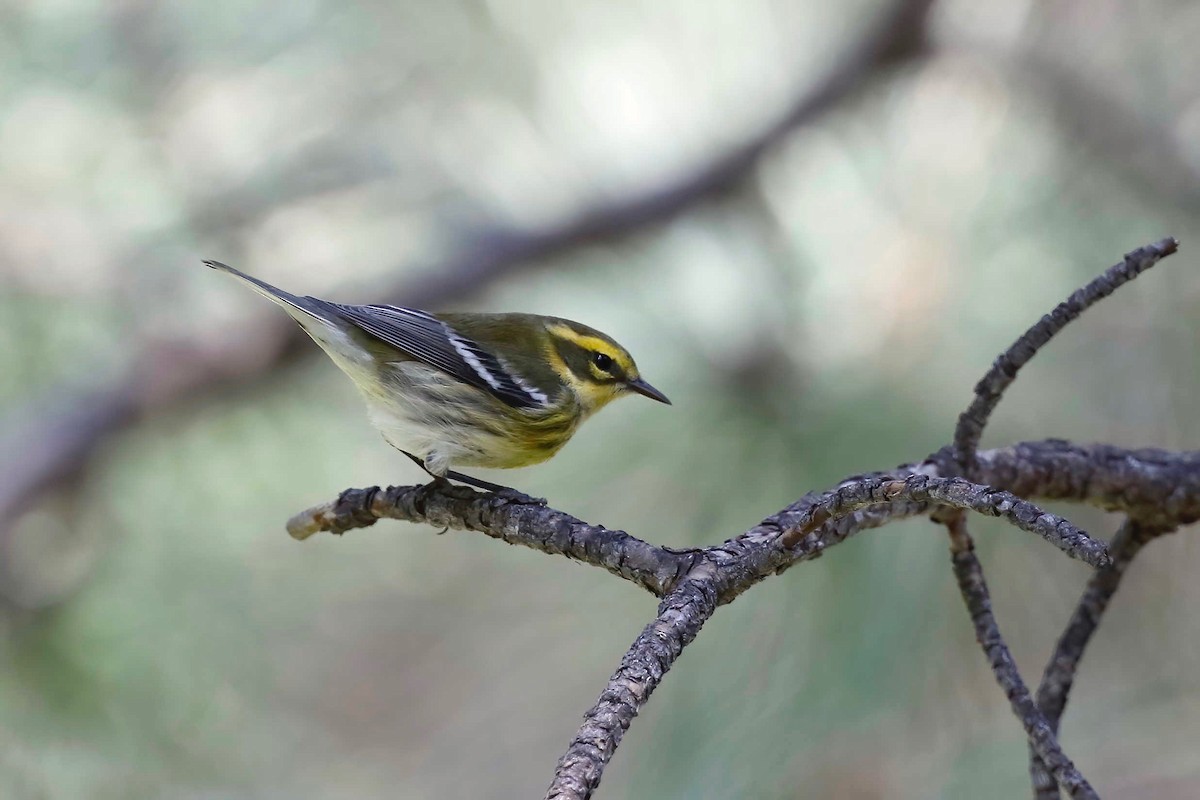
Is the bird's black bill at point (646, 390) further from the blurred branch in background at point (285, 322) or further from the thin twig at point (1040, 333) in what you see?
the thin twig at point (1040, 333)

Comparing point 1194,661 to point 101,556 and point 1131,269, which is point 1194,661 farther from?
point 101,556

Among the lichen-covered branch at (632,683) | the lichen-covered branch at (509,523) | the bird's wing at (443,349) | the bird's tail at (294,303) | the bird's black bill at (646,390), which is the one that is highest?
the bird's black bill at (646,390)

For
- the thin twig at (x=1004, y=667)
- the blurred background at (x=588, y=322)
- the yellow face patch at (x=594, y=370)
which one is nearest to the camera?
the thin twig at (x=1004, y=667)

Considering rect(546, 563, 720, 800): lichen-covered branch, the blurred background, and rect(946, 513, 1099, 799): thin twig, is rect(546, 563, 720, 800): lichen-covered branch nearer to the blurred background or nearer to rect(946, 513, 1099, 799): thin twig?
rect(946, 513, 1099, 799): thin twig

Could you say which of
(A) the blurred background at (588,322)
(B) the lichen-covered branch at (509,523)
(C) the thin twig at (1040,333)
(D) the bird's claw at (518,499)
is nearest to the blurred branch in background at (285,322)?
(A) the blurred background at (588,322)

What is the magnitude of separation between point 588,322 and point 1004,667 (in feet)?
3.99

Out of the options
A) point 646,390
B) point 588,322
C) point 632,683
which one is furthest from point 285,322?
point 632,683

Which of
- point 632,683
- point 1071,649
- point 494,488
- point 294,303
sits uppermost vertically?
point 294,303

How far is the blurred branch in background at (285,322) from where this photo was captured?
164 cm

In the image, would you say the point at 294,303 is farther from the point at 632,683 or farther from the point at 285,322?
the point at 632,683

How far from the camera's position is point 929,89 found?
5.81ft

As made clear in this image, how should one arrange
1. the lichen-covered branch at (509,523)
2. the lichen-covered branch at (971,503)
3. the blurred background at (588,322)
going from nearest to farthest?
1. the lichen-covered branch at (971,503)
2. the lichen-covered branch at (509,523)
3. the blurred background at (588,322)

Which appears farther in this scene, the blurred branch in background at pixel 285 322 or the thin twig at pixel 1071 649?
the blurred branch in background at pixel 285 322

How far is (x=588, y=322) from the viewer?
187cm
